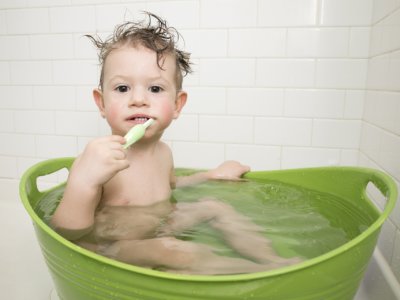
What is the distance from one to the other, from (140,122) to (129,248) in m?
0.30

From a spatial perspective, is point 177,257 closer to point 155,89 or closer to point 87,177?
point 87,177

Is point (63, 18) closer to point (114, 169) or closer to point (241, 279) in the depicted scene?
point (114, 169)

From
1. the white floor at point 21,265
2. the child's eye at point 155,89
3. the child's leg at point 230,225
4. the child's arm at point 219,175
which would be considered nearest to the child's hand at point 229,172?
the child's arm at point 219,175

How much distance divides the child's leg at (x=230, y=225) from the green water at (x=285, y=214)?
21 mm

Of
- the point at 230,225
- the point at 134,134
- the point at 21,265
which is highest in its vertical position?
the point at 134,134

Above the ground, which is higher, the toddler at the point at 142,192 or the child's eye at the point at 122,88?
the child's eye at the point at 122,88

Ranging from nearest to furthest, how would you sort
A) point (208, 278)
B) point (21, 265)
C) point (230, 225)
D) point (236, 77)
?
1. point (208, 278)
2. point (230, 225)
3. point (21, 265)
4. point (236, 77)

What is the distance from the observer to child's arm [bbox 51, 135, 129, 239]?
741 millimetres

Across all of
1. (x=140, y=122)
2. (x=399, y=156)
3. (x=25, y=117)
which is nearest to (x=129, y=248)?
(x=140, y=122)

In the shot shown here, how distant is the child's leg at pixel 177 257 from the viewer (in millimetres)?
675

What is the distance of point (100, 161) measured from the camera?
2.42 feet

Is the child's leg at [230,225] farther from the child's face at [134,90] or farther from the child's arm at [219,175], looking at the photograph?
the child's face at [134,90]

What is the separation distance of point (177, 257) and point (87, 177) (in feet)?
0.78

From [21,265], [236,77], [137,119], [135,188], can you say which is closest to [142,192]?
[135,188]
